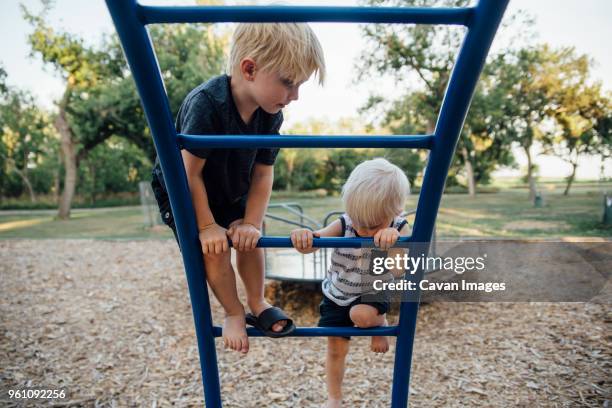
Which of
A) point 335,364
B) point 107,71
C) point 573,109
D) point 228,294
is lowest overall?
point 335,364

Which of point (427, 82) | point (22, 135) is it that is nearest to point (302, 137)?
point (427, 82)

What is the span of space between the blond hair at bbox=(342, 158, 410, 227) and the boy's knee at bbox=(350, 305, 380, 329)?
0.28 m

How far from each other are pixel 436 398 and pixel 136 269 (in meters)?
3.64

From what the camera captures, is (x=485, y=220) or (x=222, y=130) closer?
(x=222, y=130)

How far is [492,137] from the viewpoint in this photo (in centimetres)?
739

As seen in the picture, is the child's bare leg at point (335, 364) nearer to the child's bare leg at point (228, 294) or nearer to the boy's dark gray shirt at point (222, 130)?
the child's bare leg at point (228, 294)

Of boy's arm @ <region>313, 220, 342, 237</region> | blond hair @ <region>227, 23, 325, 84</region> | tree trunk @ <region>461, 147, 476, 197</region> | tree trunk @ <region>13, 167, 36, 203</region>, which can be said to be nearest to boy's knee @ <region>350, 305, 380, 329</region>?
boy's arm @ <region>313, 220, 342, 237</region>

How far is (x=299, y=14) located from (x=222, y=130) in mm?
511

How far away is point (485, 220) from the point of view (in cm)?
704

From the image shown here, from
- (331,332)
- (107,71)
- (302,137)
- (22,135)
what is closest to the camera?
(302,137)

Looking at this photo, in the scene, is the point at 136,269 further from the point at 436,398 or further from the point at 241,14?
the point at 241,14

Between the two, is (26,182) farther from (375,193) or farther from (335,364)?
(375,193)

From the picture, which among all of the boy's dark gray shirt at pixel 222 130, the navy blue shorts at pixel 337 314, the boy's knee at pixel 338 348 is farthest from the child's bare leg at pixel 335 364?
the boy's dark gray shirt at pixel 222 130

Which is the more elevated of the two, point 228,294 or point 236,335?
point 228,294
